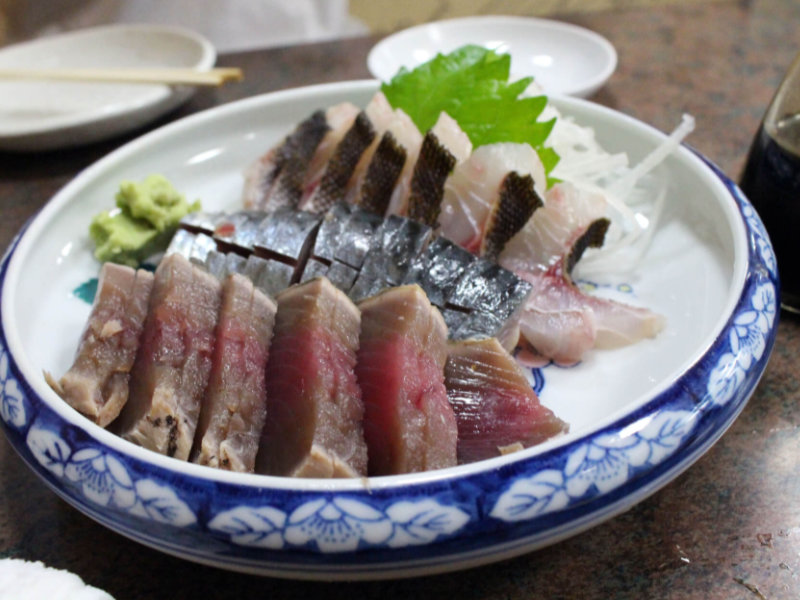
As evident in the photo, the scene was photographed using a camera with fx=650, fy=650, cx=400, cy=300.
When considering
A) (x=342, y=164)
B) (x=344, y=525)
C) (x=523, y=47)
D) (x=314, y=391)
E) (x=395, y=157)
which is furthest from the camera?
(x=523, y=47)

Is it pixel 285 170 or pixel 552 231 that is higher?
pixel 285 170

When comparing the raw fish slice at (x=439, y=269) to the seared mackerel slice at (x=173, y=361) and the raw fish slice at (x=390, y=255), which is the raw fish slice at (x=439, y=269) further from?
the seared mackerel slice at (x=173, y=361)

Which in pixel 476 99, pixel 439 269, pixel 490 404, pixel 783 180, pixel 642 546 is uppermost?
pixel 476 99

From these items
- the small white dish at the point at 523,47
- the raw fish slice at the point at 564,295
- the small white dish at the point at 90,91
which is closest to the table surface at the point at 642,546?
the raw fish slice at the point at 564,295

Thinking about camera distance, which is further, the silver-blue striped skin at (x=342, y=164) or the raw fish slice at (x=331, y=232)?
the silver-blue striped skin at (x=342, y=164)

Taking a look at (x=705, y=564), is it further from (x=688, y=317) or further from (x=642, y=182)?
(x=642, y=182)

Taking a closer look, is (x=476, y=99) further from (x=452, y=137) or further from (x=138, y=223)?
(x=138, y=223)

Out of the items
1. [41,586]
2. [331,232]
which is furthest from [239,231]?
[41,586]
